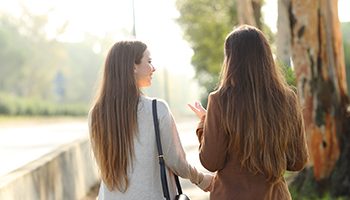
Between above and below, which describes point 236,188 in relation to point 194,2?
above

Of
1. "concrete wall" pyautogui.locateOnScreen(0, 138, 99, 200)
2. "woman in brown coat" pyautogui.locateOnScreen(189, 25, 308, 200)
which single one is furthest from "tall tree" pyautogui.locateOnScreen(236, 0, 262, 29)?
"woman in brown coat" pyautogui.locateOnScreen(189, 25, 308, 200)

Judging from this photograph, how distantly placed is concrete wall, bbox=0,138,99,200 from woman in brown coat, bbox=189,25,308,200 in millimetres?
2338

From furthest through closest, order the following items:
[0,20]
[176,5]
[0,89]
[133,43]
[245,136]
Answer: [0,20] < [0,89] < [176,5] < [133,43] < [245,136]

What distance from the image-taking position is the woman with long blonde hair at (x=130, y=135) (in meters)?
4.98

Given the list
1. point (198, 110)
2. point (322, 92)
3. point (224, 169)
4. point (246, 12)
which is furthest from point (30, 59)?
Answer: point (224, 169)

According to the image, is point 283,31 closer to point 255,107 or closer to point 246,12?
point 246,12

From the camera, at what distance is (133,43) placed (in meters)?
5.08

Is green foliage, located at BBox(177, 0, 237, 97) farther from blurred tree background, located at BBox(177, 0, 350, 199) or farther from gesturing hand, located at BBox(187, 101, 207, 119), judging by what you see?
gesturing hand, located at BBox(187, 101, 207, 119)

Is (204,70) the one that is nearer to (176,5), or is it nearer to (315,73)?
(176,5)

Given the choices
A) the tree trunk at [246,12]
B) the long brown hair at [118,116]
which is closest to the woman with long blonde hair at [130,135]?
the long brown hair at [118,116]

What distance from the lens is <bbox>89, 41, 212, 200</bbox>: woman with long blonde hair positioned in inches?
196

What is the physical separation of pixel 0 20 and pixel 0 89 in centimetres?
875

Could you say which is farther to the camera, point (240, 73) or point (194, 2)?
point (194, 2)

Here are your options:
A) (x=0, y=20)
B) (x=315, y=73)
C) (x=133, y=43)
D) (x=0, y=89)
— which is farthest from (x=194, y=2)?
(x=0, y=20)
